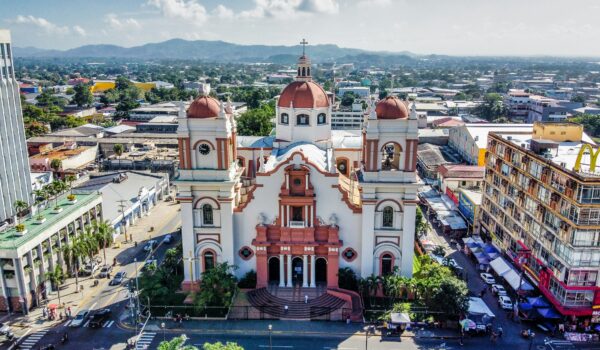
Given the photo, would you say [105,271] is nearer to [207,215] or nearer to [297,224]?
[207,215]

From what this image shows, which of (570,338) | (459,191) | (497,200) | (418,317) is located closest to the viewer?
(570,338)

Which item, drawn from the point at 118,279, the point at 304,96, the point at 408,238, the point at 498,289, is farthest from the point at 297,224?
the point at 498,289

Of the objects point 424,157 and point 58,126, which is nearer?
point 424,157

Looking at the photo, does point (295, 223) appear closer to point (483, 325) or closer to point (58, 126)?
point (483, 325)

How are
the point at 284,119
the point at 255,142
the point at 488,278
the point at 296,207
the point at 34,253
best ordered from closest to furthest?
1. the point at 34,253
2. the point at 296,207
3. the point at 488,278
4. the point at 284,119
5. the point at 255,142

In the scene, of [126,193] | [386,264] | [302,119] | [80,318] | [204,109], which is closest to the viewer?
[80,318]

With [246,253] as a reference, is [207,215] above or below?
above

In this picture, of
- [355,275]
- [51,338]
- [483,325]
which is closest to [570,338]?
[483,325]

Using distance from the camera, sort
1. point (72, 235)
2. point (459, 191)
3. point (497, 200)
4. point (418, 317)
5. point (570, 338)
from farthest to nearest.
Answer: point (459, 191) < point (497, 200) < point (72, 235) < point (418, 317) < point (570, 338)
